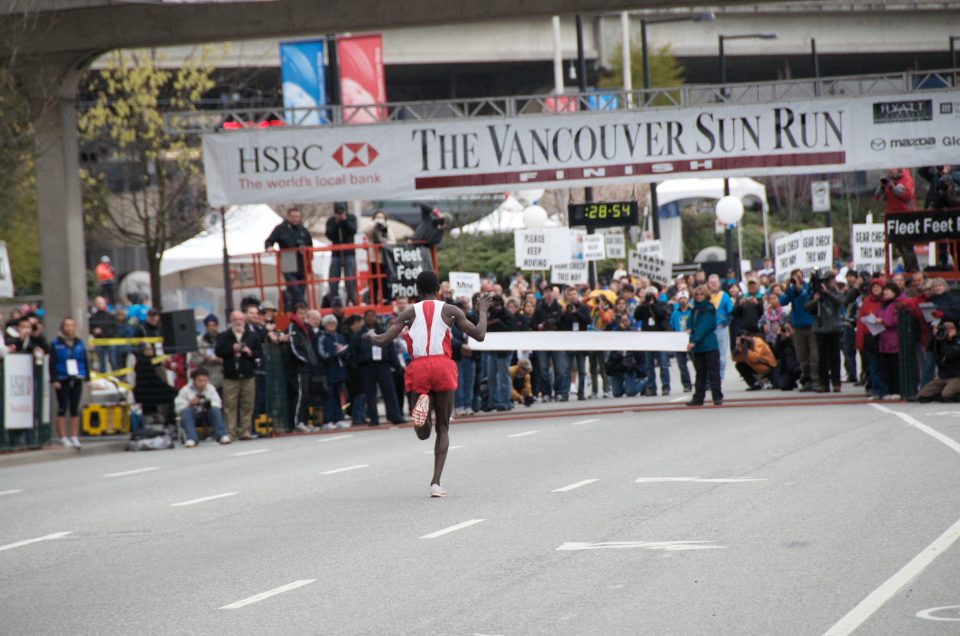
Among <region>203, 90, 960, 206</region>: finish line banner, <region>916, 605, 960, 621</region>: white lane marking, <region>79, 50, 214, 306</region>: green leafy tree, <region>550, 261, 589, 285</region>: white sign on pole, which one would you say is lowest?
<region>916, 605, 960, 621</region>: white lane marking

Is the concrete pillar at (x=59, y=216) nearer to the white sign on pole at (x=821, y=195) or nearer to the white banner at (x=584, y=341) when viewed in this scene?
the white banner at (x=584, y=341)

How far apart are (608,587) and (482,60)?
54.0 meters

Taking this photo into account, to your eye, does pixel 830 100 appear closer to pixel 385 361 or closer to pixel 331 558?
pixel 385 361

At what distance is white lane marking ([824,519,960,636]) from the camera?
7.17 metres

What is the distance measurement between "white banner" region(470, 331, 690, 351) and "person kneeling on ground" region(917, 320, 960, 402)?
4.93m

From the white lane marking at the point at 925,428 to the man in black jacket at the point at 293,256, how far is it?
10505 mm

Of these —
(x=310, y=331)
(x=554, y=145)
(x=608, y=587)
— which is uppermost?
(x=554, y=145)

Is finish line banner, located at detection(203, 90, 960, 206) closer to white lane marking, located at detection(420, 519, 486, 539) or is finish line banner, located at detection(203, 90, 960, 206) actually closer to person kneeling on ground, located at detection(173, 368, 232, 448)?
person kneeling on ground, located at detection(173, 368, 232, 448)

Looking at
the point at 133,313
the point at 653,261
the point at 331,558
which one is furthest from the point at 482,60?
the point at 331,558

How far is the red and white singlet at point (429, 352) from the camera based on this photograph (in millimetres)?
13156

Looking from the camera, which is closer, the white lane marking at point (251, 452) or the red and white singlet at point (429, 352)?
the red and white singlet at point (429, 352)

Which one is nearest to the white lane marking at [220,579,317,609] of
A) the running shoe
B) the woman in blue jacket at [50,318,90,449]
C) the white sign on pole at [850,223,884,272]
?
the running shoe

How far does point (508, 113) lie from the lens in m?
25.2

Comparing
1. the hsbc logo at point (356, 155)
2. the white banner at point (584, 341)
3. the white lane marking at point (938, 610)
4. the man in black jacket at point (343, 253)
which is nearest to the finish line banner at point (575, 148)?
the hsbc logo at point (356, 155)
